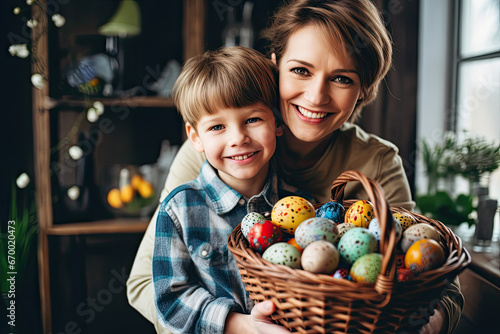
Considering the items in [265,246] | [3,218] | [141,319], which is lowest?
[141,319]

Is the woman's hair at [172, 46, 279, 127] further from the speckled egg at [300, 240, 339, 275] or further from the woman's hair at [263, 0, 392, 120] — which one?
the speckled egg at [300, 240, 339, 275]

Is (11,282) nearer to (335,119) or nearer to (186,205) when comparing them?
(186,205)

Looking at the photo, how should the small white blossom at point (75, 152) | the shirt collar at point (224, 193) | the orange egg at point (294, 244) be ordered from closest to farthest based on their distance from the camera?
the orange egg at point (294, 244) → the shirt collar at point (224, 193) → the small white blossom at point (75, 152)

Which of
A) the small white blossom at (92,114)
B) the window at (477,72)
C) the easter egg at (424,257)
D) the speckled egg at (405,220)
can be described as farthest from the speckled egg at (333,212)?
the small white blossom at (92,114)

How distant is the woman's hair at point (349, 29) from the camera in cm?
119

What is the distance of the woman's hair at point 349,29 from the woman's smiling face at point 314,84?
22 millimetres

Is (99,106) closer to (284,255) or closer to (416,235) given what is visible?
(284,255)

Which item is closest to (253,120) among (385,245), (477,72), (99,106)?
(385,245)

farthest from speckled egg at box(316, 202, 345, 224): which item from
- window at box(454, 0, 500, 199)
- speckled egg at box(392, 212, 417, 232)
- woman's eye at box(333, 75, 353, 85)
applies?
window at box(454, 0, 500, 199)

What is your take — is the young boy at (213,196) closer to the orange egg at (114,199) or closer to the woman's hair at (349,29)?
the woman's hair at (349,29)

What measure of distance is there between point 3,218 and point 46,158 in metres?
0.34

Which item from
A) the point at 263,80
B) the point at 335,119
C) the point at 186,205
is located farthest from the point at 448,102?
the point at 186,205

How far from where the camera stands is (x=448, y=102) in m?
2.33

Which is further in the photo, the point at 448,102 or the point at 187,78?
the point at 448,102
